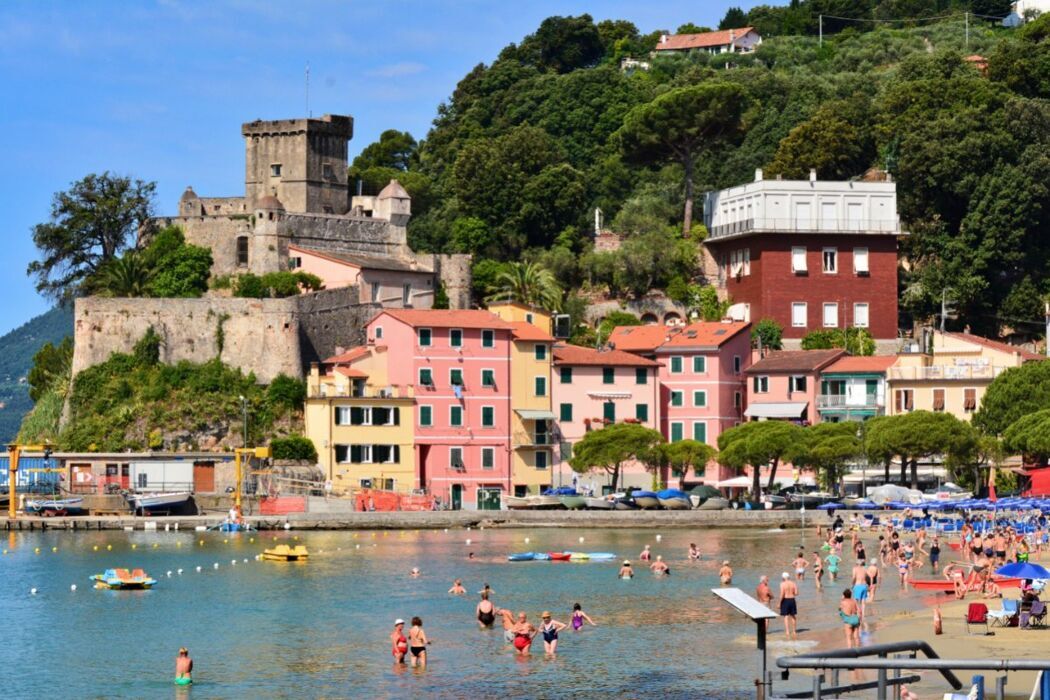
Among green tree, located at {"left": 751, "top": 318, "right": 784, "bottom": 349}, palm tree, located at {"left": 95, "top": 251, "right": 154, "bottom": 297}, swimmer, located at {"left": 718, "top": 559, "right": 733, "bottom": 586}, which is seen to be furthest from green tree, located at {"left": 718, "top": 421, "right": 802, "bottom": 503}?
palm tree, located at {"left": 95, "top": 251, "right": 154, "bottom": 297}

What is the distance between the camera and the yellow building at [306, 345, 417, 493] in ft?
261

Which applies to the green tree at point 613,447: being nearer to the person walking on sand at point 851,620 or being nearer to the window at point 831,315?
the window at point 831,315

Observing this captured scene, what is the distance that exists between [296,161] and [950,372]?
36.6 meters

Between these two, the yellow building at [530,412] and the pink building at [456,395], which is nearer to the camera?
the pink building at [456,395]

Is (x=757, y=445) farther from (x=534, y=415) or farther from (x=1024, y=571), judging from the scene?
(x=1024, y=571)

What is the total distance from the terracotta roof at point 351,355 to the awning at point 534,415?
7503 millimetres

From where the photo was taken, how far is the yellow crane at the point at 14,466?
76438mm

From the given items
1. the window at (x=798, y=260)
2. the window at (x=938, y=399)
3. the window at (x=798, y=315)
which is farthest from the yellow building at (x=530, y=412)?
the window at (x=938, y=399)

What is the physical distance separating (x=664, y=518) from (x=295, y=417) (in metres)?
18.3

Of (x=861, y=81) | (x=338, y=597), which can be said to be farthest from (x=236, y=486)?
(x=861, y=81)

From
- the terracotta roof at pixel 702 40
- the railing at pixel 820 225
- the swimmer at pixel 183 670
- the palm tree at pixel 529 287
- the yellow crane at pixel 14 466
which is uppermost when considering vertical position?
the terracotta roof at pixel 702 40

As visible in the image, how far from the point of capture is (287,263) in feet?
292

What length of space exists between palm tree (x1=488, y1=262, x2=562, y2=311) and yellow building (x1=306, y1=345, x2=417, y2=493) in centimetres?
1132

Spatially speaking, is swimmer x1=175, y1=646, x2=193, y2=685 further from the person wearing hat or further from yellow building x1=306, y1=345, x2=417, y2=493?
yellow building x1=306, y1=345, x2=417, y2=493
